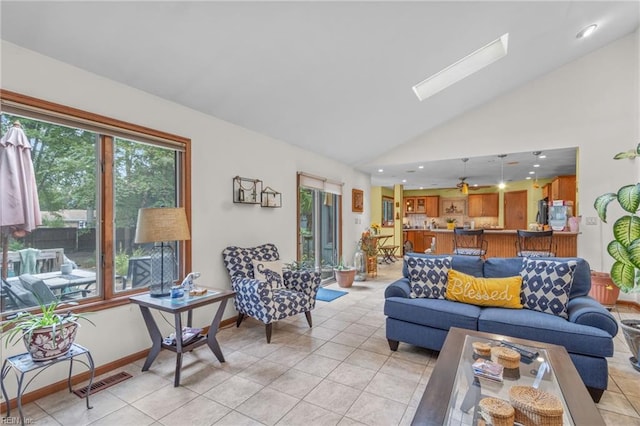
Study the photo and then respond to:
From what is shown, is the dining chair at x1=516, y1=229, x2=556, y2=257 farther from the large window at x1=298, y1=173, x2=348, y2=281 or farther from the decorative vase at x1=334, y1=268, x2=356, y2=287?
the large window at x1=298, y1=173, x2=348, y2=281

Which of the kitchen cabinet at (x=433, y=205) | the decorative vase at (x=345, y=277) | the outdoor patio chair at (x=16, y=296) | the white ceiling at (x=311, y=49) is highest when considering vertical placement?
the white ceiling at (x=311, y=49)

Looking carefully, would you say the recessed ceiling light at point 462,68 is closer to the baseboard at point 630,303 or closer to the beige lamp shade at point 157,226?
the beige lamp shade at point 157,226

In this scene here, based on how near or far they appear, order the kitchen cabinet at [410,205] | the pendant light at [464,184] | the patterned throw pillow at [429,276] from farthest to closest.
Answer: the kitchen cabinet at [410,205] → the pendant light at [464,184] → the patterned throw pillow at [429,276]

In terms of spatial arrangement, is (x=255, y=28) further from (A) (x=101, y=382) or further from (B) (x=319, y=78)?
(A) (x=101, y=382)

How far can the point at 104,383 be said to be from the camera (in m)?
2.31

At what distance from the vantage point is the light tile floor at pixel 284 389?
1921 millimetres

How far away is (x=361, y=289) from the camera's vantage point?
538 centimetres

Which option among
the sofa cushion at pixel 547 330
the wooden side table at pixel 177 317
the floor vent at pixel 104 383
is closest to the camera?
the sofa cushion at pixel 547 330

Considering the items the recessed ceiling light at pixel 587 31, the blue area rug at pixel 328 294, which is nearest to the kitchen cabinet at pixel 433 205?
Answer: the blue area rug at pixel 328 294

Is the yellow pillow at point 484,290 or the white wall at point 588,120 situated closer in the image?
the yellow pillow at point 484,290

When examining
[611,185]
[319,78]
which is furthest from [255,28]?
[611,185]

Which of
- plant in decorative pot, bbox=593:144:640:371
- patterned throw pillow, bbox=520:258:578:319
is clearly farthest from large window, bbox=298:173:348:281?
plant in decorative pot, bbox=593:144:640:371

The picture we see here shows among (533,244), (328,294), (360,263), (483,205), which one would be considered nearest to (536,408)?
(328,294)

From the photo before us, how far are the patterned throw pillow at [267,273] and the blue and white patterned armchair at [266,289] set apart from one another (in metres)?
0.01
